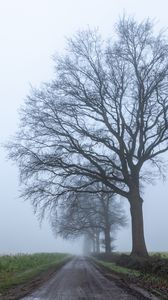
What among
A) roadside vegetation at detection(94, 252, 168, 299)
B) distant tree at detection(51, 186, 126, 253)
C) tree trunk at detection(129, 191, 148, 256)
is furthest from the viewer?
distant tree at detection(51, 186, 126, 253)

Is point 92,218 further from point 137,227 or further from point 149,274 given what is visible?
point 149,274

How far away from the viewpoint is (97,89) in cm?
3052

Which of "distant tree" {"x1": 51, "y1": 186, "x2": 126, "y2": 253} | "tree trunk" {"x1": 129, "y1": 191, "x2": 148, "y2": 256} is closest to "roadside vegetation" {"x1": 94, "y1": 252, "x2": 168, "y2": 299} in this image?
"tree trunk" {"x1": 129, "y1": 191, "x2": 148, "y2": 256}

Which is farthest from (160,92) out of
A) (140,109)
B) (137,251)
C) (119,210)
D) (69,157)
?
(119,210)

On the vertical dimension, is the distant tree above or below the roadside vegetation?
above

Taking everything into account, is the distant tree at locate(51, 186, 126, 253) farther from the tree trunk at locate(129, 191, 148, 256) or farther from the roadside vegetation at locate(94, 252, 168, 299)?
the roadside vegetation at locate(94, 252, 168, 299)

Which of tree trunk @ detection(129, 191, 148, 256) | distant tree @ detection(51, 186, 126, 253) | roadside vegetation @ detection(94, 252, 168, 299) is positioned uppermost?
distant tree @ detection(51, 186, 126, 253)

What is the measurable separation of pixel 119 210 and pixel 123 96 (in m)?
34.8

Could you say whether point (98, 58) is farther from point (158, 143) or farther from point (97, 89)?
point (158, 143)

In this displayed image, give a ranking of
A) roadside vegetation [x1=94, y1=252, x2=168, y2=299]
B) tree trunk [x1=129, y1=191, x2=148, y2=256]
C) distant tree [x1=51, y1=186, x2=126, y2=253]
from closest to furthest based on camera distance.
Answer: roadside vegetation [x1=94, y1=252, x2=168, y2=299] → tree trunk [x1=129, y1=191, x2=148, y2=256] → distant tree [x1=51, y1=186, x2=126, y2=253]

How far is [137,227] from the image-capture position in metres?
29.2

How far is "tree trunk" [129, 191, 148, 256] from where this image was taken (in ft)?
94.4

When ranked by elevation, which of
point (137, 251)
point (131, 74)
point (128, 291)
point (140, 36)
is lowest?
point (128, 291)

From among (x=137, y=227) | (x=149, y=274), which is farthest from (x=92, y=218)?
(x=149, y=274)
